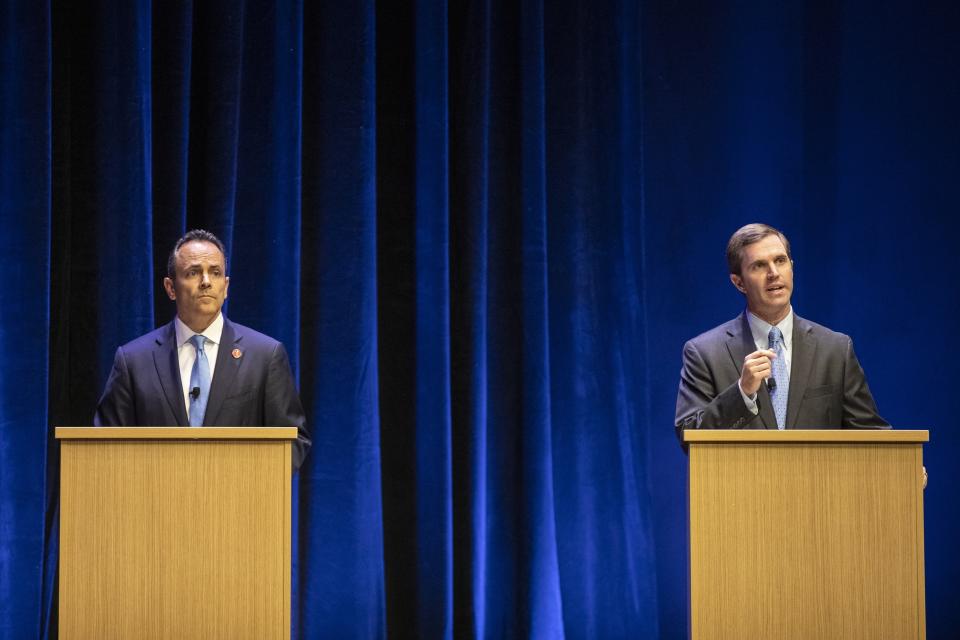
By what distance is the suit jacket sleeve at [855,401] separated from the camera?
3.04 m

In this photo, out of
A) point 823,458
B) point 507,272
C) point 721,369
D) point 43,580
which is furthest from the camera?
point 507,272

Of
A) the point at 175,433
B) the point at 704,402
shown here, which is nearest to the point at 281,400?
the point at 175,433

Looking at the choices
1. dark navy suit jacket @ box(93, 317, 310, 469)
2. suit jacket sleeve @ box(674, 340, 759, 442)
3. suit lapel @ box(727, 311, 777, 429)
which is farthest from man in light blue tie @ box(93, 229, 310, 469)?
suit lapel @ box(727, 311, 777, 429)

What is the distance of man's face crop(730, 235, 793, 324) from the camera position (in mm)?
3154

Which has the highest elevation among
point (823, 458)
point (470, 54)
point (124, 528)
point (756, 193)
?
point (470, 54)

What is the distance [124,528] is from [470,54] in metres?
2.34

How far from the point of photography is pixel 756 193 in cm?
435

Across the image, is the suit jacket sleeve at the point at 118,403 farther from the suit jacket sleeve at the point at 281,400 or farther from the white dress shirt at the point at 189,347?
the suit jacket sleeve at the point at 281,400

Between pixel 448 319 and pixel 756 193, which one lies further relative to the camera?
pixel 756 193

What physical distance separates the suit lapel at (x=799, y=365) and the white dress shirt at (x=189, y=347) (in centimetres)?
164

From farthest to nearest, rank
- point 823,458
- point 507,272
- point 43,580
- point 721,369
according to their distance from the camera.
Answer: point 507,272
point 43,580
point 721,369
point 823,458

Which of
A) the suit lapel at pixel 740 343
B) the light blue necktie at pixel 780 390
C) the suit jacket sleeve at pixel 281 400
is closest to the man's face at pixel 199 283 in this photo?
the suit jacket sleeve at pixel 281 400

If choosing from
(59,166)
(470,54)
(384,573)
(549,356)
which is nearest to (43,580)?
(384,573)

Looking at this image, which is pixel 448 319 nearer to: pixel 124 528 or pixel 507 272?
pixel 507 272
